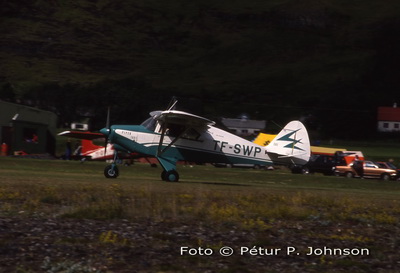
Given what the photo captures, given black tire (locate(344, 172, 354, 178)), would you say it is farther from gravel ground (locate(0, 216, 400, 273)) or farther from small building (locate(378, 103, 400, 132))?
small building (locate(378, 103, 400, 132))

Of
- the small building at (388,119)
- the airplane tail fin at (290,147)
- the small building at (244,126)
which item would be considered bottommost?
the airplane tail fin at (290,147)

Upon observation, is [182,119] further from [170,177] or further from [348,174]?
[348,174]

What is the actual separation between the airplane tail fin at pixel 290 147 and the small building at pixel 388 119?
323ft

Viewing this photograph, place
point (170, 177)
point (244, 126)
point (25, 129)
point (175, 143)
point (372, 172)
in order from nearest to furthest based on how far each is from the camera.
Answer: point (170, 177) → point (175, 143) → point (372, 172) → point (25, 129) → point (244, 126)

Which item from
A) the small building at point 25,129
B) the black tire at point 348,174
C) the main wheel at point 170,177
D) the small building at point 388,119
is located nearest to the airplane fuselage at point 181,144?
the main wheel at point 170,177

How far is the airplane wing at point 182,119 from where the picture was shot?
32.5m

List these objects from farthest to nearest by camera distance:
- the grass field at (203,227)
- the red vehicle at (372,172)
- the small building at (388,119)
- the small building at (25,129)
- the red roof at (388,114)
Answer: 1. the red roof at (388,114)
2. the small building at (388,119)
3. the small building at (25,129)
4. the red vehicle at (372,172)
5. the grass field at (203,227)

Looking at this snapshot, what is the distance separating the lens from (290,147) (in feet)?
116

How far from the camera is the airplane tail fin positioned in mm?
34969

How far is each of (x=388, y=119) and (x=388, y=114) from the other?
2.53 m

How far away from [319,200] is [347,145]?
8563 centimetres

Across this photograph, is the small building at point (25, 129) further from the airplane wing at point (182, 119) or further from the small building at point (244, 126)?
the small building at point (244, 126)

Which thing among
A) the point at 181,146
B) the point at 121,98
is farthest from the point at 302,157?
the point at 121,98

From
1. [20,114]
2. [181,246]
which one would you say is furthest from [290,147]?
[20,114]
